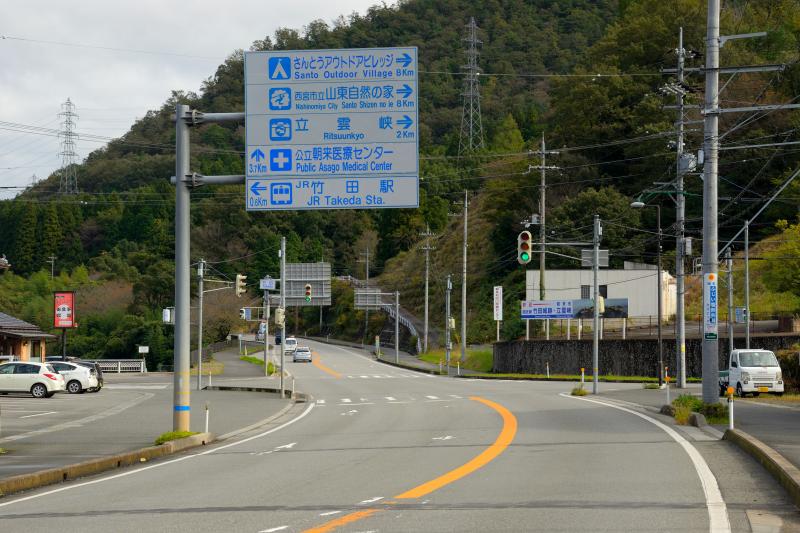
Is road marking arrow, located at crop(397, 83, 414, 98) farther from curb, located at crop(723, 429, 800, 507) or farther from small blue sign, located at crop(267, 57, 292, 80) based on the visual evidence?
curb, located at crop(723, 429, 800, 507)

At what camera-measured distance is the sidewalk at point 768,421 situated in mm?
17019

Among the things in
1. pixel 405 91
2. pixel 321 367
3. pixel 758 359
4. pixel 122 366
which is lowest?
pixel 122 366

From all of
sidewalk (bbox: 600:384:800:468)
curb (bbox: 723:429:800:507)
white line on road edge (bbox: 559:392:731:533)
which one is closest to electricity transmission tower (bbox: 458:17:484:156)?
sidewalk (bbox: 600:384:800:468)

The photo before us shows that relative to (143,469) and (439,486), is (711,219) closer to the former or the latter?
(439,486)

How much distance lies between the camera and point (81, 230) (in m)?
134

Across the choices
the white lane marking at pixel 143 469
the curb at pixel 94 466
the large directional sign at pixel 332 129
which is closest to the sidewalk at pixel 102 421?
the curb at pixel 94 466

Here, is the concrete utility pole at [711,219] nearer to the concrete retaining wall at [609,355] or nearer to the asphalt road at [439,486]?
the asphalt road at [439,486]

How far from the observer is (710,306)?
2275 cm

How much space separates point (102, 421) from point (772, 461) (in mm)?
20263

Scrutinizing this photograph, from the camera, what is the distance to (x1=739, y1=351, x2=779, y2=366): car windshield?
3569 cm

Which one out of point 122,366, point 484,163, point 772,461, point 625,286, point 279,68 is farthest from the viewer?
point 484,163

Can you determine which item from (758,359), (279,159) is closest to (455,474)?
(279,159)

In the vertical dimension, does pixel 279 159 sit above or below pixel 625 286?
above

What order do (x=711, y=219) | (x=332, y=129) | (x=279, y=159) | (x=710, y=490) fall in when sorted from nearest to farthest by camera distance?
(x=710, y=490) → (x=332, y=129) → (x=279, y=159) → (x=711, y=219)
